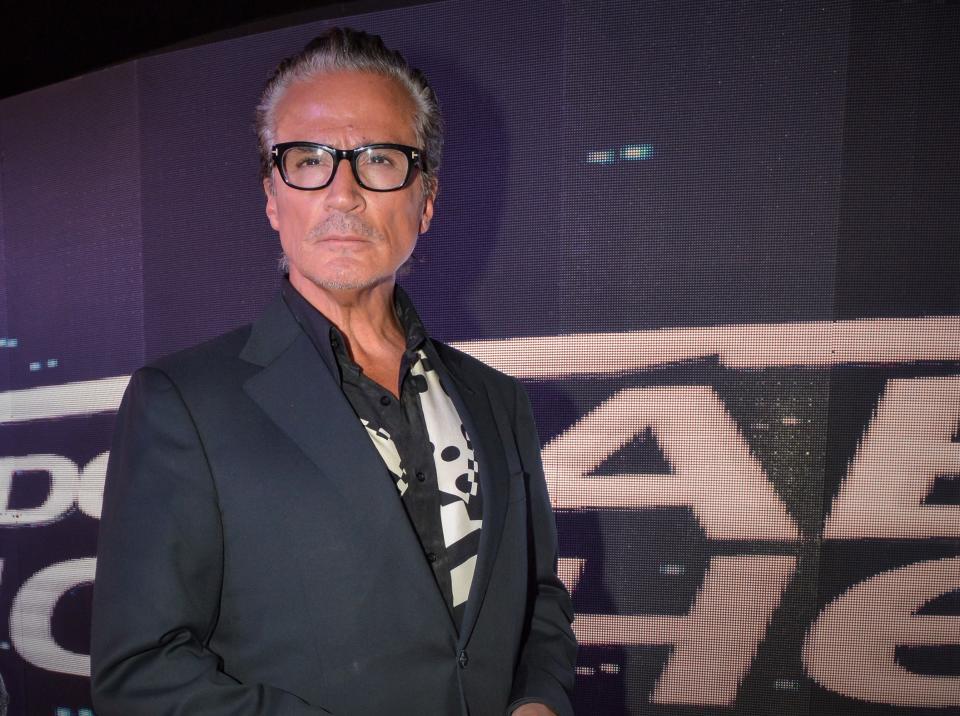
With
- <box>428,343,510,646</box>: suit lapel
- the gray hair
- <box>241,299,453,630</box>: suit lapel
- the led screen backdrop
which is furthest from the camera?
the led screen backdrop

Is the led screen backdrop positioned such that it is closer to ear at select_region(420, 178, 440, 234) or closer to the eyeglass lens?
ear at select_region(420, 178, 440, 234)

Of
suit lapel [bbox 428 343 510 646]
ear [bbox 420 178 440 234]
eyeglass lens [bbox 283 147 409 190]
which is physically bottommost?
suit lapel [bbox 428 343 510 646]

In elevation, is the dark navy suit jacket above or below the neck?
below

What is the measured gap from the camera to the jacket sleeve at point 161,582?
94 centimetres

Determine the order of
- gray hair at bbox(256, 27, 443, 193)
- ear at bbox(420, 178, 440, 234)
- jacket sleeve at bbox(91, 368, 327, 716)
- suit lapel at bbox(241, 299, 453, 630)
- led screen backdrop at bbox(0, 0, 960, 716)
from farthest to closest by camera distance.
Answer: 1. led screen backdrop at bbox(0, 0, 960, 716)
2. ear at bbox(420, 178, 440, 234)
3. gray hair at bbox(256, 27, 443, 193)
4. suit lapel at bbox(241, 299, 453, 630)
5. jacket sleeve at bbox(91, 368, 327, 716)

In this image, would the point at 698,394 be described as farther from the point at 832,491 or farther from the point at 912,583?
the point at 912,583

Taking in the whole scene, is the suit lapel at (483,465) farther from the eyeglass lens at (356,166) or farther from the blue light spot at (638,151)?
the blue light spot at (638,151)

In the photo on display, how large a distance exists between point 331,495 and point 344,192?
0.58 meters

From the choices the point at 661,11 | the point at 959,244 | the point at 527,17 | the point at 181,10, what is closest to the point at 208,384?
the point at 527,17

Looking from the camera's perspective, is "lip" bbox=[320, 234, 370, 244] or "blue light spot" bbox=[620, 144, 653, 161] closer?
"lip" bbox=[320, 234, 370, 244]

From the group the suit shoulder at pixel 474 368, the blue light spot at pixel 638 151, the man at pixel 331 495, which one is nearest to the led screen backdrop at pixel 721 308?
the blue light spot at pixel 638 151

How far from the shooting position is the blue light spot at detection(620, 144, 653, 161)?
2613 mm

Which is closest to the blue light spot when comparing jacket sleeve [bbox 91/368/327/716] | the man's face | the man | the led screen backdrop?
the led screen backdrop

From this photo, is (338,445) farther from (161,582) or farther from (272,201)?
(272,201)
